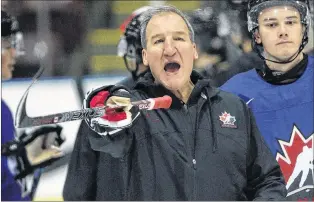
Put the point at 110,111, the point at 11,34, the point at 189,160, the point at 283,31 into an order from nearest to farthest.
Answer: the point at 110,111 < the point at 189,160 < the point at 283,31 < the point at 11,34

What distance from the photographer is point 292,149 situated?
1.98 metres

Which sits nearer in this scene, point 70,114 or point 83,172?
point 70,114

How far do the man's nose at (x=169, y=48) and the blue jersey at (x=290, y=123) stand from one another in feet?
1.28

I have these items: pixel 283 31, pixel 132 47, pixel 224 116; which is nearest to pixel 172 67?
pixel 224 116

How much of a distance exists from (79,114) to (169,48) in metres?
0.30

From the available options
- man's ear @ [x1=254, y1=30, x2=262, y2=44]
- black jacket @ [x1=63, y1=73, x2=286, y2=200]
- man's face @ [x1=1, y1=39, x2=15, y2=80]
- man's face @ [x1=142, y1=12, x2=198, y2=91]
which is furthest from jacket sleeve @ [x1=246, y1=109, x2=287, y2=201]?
man's face @ [x1=1, y1=39, x2=15, y2=80]

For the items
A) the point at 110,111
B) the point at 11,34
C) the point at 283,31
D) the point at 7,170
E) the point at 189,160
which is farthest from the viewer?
the point at 11,34

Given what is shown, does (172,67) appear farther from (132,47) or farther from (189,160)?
(132,47)

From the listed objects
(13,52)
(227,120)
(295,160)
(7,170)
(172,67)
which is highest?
(172,67)

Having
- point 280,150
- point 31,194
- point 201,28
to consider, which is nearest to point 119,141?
point 280,150

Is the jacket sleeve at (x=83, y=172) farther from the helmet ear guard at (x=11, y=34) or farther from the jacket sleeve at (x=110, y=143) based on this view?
the helmet ear guard at (x=11, y=34)

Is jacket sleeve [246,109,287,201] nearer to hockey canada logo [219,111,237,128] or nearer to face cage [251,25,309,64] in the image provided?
hockey canada logo [219,111,237,128]

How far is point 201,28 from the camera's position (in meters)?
2.29

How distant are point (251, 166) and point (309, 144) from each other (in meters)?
0.40
